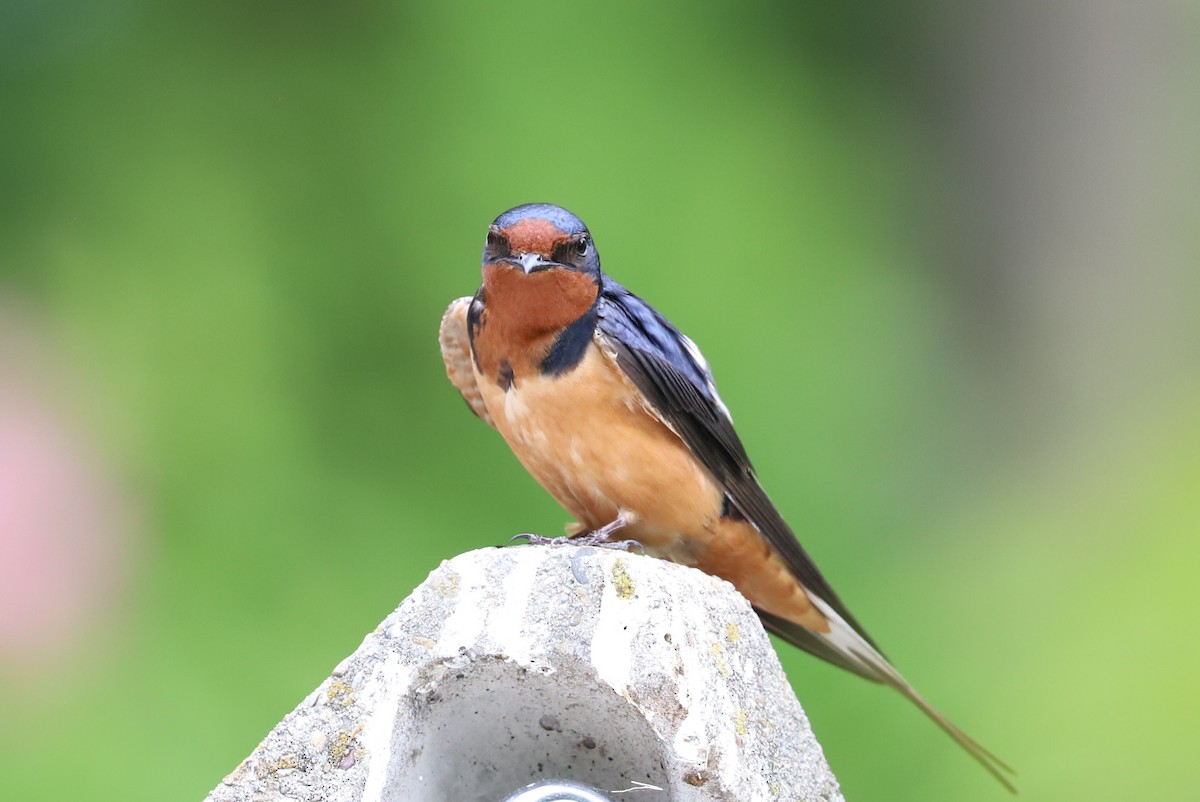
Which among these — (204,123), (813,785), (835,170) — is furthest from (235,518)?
(813,785)

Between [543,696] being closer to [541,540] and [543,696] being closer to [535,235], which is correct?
[541,540]

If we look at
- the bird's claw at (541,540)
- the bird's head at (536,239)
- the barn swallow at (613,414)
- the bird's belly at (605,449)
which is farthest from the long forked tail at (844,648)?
the bird's head at (536,239)

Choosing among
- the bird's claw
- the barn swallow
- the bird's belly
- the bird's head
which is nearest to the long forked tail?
the barn swallow

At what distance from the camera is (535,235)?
1.74m

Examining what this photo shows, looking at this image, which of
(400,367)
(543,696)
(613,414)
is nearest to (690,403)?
(613,414)

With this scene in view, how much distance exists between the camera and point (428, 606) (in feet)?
4.25

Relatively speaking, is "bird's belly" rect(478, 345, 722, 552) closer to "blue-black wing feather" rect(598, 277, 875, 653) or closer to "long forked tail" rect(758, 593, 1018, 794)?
"blue-black wing feather" rect(598, 277, 875, 653)

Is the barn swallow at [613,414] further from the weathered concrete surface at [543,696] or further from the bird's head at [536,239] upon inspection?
the weathered concrete surface at [543,696]

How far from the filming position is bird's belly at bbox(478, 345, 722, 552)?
187cm

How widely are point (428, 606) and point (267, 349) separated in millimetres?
1859

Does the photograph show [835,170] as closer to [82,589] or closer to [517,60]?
[517,60]

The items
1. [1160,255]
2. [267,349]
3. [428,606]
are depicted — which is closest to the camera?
[428,606]

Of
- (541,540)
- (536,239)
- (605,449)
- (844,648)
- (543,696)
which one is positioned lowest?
(543,696)

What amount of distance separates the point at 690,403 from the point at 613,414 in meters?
0.12
